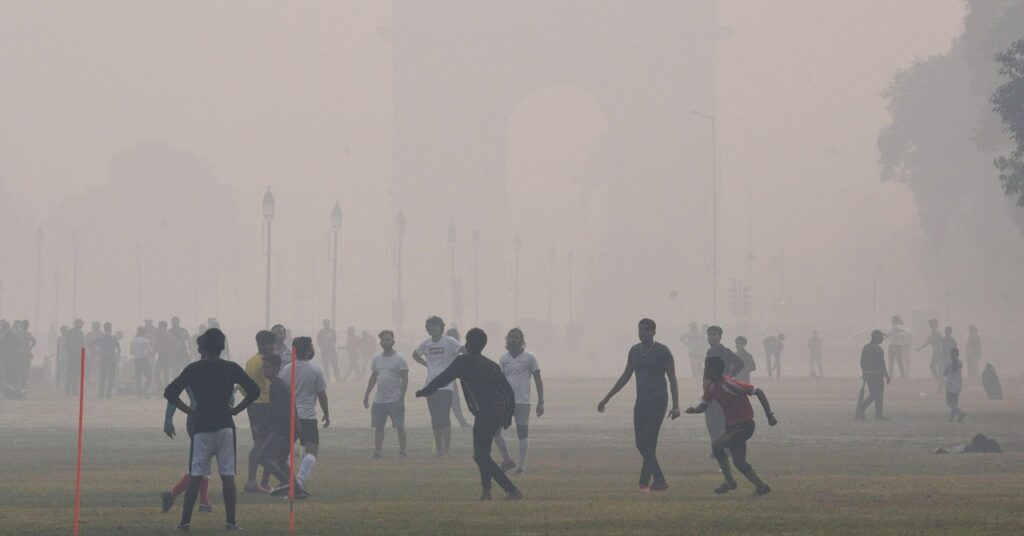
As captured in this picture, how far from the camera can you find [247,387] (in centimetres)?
1425

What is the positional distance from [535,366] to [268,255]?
38.7 meters

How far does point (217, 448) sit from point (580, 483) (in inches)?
255

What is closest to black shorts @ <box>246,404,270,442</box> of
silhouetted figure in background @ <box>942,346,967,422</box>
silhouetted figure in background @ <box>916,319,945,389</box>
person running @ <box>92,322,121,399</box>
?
silhouetted figure in background @ <box>942,346,967,422</box>

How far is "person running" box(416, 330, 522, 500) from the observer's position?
57.6ft

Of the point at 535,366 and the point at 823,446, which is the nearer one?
the point at 535,366

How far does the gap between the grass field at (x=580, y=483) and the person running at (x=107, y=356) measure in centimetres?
962

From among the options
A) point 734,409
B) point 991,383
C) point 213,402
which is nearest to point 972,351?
point 991,383

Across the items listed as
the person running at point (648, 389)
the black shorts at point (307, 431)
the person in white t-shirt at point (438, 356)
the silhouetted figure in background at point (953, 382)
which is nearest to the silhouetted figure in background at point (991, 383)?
the silhouetted figure in background at point (953, 382)

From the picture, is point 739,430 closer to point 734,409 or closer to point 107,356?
point 734,409

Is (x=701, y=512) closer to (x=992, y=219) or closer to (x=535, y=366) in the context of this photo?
(x=535, y=366)

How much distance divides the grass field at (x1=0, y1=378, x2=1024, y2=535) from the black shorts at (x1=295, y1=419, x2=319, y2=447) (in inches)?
22.0

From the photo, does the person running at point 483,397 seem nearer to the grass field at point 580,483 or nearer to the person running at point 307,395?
the grass field at point 580,483

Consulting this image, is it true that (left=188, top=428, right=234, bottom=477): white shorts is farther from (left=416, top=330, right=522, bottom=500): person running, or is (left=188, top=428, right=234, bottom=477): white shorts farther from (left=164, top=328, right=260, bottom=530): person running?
(left=416, top=330, right=522, bottom=500): person running

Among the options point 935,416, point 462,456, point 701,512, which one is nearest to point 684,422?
point 935,416
